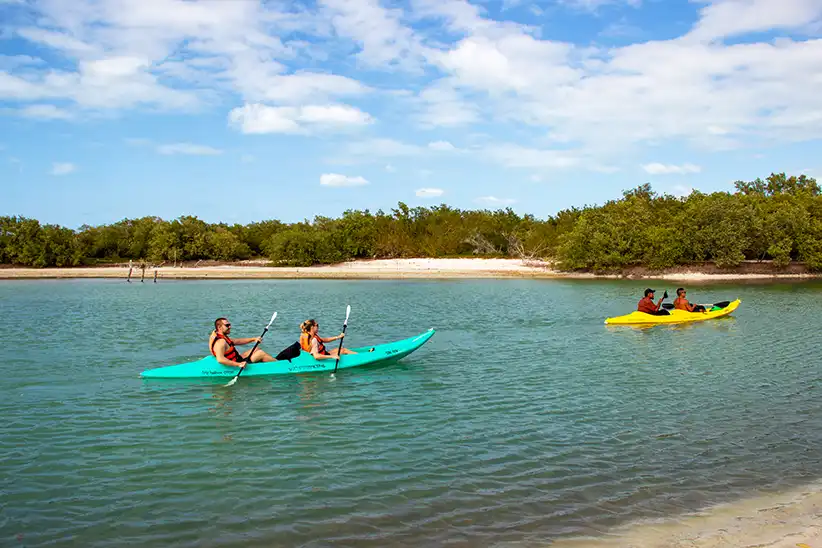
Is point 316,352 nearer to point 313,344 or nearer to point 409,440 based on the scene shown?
point 313,344

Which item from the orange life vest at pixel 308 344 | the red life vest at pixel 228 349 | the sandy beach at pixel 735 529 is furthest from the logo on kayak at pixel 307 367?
the sandy beach at pixel 735 529

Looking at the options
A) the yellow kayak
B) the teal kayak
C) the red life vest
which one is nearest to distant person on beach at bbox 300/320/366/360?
the teal kayak

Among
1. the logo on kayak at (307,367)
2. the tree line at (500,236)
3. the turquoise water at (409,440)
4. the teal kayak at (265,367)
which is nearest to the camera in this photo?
the turquoise water at (409,440)

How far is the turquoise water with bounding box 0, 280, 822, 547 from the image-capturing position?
6.63 m

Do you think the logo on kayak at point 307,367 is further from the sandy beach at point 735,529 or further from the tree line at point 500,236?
the tree line at point 500,236

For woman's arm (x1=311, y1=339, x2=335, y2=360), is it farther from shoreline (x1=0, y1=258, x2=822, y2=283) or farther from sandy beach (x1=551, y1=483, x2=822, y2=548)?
shoreline (x1=0, y1=258, x2=822, y2=283)

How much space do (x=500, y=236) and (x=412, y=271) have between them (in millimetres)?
17021

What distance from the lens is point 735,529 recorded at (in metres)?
6.10

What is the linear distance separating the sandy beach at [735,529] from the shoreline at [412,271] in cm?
4516

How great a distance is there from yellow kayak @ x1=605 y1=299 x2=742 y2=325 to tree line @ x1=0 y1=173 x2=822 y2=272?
27798mm

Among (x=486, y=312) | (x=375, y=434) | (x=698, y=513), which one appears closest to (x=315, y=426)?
(x=375, y=434)

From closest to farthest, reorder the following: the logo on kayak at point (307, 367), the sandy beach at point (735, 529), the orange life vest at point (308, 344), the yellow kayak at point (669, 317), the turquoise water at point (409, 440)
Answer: the sandy beach at point (735, 529) < the turquoise water at point (409, 440) < the logo on kayak at point (307, 367) < the orange life vest at point (308, 344) < the yellow kayak at point (669, 317)

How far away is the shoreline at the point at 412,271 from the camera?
5062 centimetres

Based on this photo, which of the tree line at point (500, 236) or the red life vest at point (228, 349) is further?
the tree line at point (500, 236)
